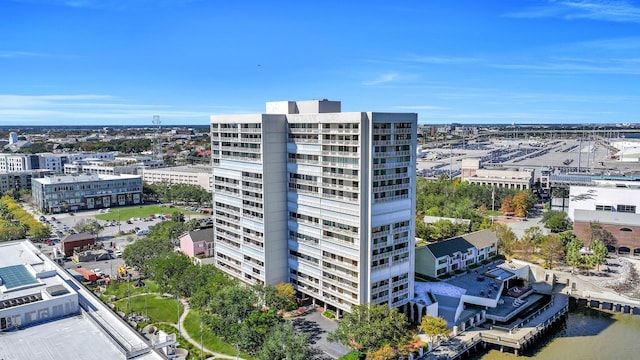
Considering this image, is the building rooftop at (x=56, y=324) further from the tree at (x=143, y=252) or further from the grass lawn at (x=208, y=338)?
the tree at (x=143, y=252)

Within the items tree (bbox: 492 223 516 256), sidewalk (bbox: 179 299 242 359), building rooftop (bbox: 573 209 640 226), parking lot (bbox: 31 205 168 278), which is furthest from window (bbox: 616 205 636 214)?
parking lot (bbox: 31 205 168 278)

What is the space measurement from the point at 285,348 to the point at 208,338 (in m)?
11.2

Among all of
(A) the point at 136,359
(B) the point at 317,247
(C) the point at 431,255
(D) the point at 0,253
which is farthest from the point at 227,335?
(D) the point at 0,253

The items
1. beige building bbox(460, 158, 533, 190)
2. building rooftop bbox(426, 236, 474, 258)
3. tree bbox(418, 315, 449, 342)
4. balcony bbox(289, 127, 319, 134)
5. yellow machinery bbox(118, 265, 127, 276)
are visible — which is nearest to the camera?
tree bbox(418, 315, 449, 342)

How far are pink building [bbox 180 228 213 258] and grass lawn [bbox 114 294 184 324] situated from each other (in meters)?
12.5

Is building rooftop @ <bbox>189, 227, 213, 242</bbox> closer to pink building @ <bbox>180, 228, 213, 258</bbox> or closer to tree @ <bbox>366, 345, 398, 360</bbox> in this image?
pink building @ <bbox>180, 228, 213, 258</bbox>

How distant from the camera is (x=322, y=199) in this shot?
144ft

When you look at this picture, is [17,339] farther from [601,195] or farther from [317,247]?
[601,195]

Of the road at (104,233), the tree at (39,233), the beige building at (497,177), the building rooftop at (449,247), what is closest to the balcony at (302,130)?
the building rooftop at (449,247)

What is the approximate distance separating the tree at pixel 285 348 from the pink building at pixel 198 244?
3156 centimetres

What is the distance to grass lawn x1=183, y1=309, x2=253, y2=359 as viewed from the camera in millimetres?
38188

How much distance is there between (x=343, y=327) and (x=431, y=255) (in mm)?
21721

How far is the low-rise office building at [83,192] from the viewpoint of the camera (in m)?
99.1

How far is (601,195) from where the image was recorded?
7775cm
